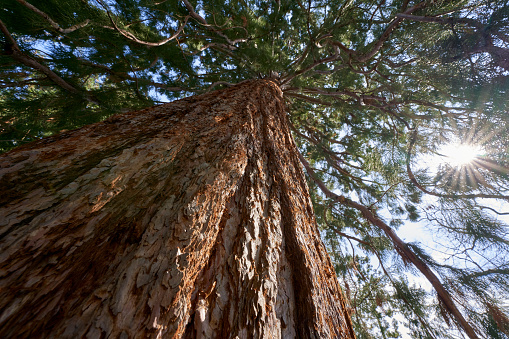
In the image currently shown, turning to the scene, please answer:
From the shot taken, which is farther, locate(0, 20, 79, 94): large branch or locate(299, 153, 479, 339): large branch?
locate(299, 153, 479, 339): large branch

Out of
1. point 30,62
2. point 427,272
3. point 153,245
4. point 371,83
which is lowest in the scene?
point 153,245

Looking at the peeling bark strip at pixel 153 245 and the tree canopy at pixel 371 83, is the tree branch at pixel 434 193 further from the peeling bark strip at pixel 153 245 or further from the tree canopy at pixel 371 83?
the peeling bark strip at pixel 153 245

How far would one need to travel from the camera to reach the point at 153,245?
0.47m

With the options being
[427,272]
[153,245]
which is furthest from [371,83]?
[153,245]

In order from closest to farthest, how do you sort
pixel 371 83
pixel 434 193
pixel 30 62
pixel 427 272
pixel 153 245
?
pixel 153 245 → pixel 30 62 → pixel 427 272 → pixel 434 193 → pixel 371 83

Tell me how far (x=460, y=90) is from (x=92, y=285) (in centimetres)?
329

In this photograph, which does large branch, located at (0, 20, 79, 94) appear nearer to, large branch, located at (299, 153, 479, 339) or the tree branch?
large branch, located at (299, 153, 479, 339)

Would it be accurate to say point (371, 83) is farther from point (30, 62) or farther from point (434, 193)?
point (30, 62)

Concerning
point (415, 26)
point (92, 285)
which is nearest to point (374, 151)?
point (415, 26)

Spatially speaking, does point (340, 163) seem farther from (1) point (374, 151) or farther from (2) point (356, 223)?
(2) point (356, 223)

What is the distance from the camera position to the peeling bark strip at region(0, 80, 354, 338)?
1.17 ft

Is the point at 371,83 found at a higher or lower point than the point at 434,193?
higher

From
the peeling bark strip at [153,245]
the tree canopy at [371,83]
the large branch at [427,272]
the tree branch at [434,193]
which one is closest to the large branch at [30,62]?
the tree canopy at [371,83]

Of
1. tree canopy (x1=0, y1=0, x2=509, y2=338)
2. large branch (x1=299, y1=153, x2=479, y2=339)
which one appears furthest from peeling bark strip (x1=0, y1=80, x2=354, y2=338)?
large branch (x1=299, y1=153, x2=479, y2=339)
